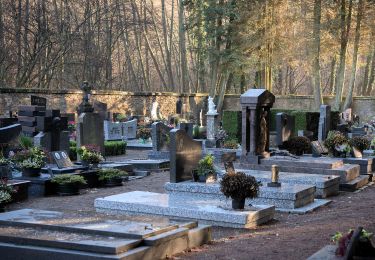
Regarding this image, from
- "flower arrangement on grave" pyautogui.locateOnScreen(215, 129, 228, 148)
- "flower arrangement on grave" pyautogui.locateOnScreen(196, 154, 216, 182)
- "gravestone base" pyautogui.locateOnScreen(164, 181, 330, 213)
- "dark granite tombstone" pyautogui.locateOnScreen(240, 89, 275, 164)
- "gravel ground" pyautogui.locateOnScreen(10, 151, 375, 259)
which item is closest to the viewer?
"gravel ground" pyautogui.locateOnScreen(10, 151, 375, 259)

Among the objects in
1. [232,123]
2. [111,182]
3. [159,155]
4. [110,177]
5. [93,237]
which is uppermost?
[232,123]

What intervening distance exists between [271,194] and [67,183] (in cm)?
494

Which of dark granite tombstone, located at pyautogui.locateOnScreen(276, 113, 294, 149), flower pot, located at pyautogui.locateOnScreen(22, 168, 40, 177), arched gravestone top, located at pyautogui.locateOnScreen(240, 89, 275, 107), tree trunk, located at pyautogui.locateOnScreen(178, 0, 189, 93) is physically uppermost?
tree trunk, located at pyautogui.locateOnScreen(178, 0, 189, 93)

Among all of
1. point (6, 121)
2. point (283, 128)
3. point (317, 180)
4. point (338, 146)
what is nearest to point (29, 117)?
point (6, 121)

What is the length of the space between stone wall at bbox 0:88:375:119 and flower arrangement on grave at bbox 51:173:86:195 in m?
15.6

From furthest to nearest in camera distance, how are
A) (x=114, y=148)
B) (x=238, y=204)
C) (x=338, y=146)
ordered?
(x=114, y=148), (x=338, y=146), (x=238, y=204)

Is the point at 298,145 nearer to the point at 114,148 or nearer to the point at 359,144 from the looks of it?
the point at 359,144

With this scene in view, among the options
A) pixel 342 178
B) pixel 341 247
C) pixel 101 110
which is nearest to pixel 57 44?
pixel 101 110

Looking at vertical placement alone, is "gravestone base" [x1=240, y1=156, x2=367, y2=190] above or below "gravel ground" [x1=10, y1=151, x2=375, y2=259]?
above

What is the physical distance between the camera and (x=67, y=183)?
47.1 feet

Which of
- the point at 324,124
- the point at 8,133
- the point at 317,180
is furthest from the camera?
the point at 324,124

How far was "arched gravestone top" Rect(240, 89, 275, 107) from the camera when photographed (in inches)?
648

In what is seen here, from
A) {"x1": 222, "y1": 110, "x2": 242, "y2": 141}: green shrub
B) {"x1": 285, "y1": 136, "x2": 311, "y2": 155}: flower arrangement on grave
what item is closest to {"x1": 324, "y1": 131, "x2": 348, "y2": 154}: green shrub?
{"x1": 285, "y1": 136, "x2": 311, "y2": 155}: flower arrangement on grave

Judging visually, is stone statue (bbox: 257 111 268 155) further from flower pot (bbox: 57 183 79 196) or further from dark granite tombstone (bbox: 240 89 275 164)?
flower pot (bbox: 57 183 79 196)
